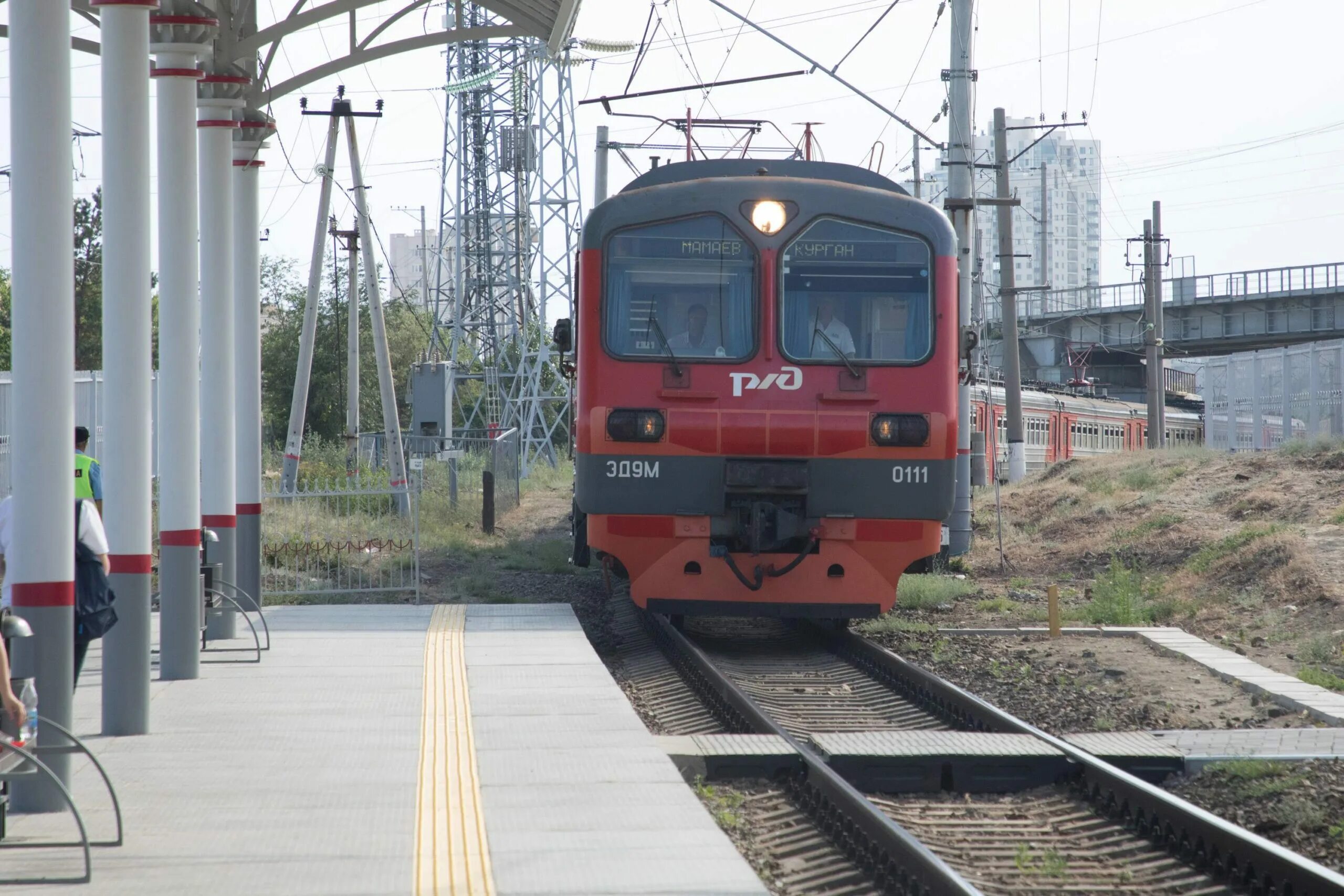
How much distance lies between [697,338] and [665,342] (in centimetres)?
25

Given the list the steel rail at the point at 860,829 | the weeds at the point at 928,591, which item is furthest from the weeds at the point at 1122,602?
the steel rail at the point at 860,829

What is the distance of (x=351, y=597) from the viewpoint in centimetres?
1427

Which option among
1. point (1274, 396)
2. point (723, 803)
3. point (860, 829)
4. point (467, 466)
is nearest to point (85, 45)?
point (723, 803)

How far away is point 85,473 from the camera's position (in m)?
9.06

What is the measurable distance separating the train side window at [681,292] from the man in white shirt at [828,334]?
0.46 m

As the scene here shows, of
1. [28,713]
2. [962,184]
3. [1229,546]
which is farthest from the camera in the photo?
[962,184]

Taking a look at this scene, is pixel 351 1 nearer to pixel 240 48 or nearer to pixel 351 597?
pixel 240 48

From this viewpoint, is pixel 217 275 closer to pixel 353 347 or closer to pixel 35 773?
pixel 35 773

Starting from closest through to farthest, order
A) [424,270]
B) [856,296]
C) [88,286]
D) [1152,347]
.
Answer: [856,296]
[1152,347]
[88,286]
[424,270]

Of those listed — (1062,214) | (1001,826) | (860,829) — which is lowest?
(1001,826)

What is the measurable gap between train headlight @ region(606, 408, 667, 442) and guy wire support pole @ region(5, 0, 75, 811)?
488 cm

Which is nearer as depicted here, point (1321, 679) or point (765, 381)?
point (1321, 679)

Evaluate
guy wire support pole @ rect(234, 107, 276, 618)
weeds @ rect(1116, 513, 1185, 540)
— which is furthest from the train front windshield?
weeds @ rect(1116, 513, 1185, 540)

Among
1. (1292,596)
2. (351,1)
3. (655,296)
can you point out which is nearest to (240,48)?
(351,1)
